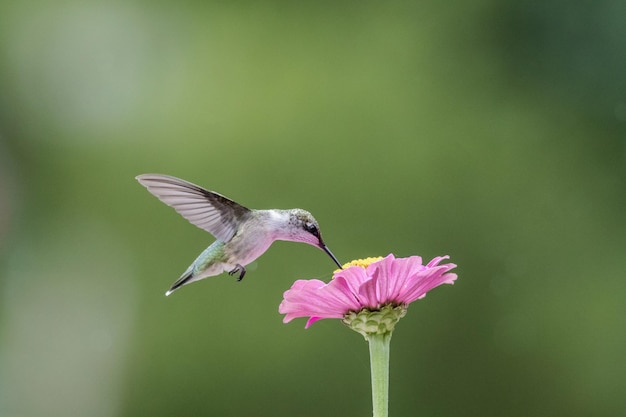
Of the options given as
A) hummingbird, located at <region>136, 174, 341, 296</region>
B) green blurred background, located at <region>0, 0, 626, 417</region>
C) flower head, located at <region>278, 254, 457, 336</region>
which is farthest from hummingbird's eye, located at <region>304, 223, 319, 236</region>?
green blurred background, located at <region>0, 0, 626, 417</region>

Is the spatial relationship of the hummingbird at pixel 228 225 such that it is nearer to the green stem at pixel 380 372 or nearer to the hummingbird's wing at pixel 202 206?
the hummingbird's wing at pixel 202 206

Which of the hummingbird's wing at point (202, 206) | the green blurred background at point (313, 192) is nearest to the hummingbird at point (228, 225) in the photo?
the hummingbird's wing at point (202, 206)

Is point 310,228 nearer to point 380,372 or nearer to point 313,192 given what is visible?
point 380,372

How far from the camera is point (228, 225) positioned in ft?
2.40

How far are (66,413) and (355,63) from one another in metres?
1.44

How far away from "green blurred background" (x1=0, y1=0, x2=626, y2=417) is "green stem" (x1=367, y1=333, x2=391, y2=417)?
56.9 inches

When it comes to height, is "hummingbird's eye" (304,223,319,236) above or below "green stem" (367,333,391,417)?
above

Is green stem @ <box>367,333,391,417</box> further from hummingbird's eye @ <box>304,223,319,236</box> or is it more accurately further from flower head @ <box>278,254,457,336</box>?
hummingbird's eye @ <box>304,223,319,236</box>

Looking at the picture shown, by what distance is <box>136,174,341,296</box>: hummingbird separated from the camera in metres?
0.66

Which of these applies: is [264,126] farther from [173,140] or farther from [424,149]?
[424,149]

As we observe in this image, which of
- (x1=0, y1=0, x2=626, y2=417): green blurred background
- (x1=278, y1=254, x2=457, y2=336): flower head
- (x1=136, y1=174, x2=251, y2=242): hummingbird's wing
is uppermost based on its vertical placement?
(x1=0, y1=0, x2=626, y2=417): green blurred background

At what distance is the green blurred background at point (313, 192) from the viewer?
199 centimetres

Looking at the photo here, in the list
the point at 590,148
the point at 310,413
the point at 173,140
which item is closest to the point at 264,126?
the point at 173,140

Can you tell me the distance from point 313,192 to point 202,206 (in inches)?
52.5
